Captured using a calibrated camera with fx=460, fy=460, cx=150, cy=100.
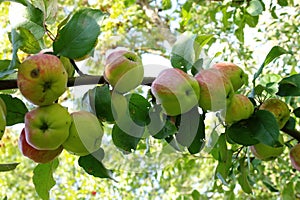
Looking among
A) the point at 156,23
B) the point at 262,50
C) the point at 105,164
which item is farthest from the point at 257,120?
the point at 156,23

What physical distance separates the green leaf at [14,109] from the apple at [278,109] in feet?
1.29

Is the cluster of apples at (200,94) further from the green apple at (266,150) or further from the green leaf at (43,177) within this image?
the green leaf at (43,177)

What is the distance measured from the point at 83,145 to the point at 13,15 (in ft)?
0.81

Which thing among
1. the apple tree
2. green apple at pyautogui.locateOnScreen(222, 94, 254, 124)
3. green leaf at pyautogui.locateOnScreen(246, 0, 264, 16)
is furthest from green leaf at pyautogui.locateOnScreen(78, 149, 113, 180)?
green leaf at pyautogui.locateOnScreen(246, 0, 264, 16)

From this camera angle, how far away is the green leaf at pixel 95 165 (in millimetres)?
729

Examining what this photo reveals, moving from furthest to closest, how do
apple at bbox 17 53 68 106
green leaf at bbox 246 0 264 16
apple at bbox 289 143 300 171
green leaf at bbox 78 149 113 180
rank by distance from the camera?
green leaf at bbox 246 0 264 16
apple at bbox 289 143 300 171
green leaf at bbox 78 149 113 180
apple at bbox 17 53 68 106

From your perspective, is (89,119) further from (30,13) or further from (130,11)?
(130,11)

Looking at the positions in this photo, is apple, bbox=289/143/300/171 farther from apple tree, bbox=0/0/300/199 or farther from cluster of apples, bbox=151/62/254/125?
cluster of apples, bbox=151/62/254/125

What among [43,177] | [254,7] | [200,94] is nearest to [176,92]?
[200,94]

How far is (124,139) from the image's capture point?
737 millimetres

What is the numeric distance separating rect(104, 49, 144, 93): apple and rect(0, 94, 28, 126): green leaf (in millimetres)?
134

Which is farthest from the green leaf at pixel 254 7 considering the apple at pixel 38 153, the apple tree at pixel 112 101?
the apple at pixel 38 153

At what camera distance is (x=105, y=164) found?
2.52ft

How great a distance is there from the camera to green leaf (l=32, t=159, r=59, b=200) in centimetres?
79
